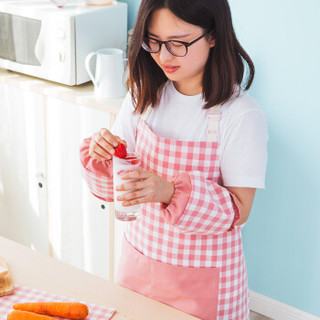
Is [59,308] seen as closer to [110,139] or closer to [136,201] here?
[136,201]

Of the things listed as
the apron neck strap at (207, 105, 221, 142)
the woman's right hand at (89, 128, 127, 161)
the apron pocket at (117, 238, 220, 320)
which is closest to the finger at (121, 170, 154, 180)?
the woman's right hand at (89, 128, 127, 161)

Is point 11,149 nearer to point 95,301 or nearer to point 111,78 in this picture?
point 111,78

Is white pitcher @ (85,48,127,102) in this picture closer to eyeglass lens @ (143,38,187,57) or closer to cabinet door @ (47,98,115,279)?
cabinet door @ (47,98,115,279)

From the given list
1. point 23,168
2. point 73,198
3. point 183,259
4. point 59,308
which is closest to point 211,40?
point 183,259

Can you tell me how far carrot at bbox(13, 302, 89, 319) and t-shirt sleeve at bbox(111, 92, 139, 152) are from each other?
46 centimetres

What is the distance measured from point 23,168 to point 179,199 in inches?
57.8

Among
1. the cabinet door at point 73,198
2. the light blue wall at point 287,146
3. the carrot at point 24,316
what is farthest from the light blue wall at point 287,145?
the carrot at point 24,316

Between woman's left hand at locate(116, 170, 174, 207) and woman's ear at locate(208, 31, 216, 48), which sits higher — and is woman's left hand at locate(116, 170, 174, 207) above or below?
below

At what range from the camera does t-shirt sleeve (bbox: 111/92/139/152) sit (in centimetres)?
144

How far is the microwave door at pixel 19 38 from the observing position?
2.21 m

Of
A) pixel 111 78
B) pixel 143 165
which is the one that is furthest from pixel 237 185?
pixel 111 78

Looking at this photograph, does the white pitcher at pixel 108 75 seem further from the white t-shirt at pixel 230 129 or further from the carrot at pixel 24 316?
the carrot at pixel 24 316

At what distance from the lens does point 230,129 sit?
1.27 metres

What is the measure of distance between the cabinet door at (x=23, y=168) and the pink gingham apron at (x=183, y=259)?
3.47ft
